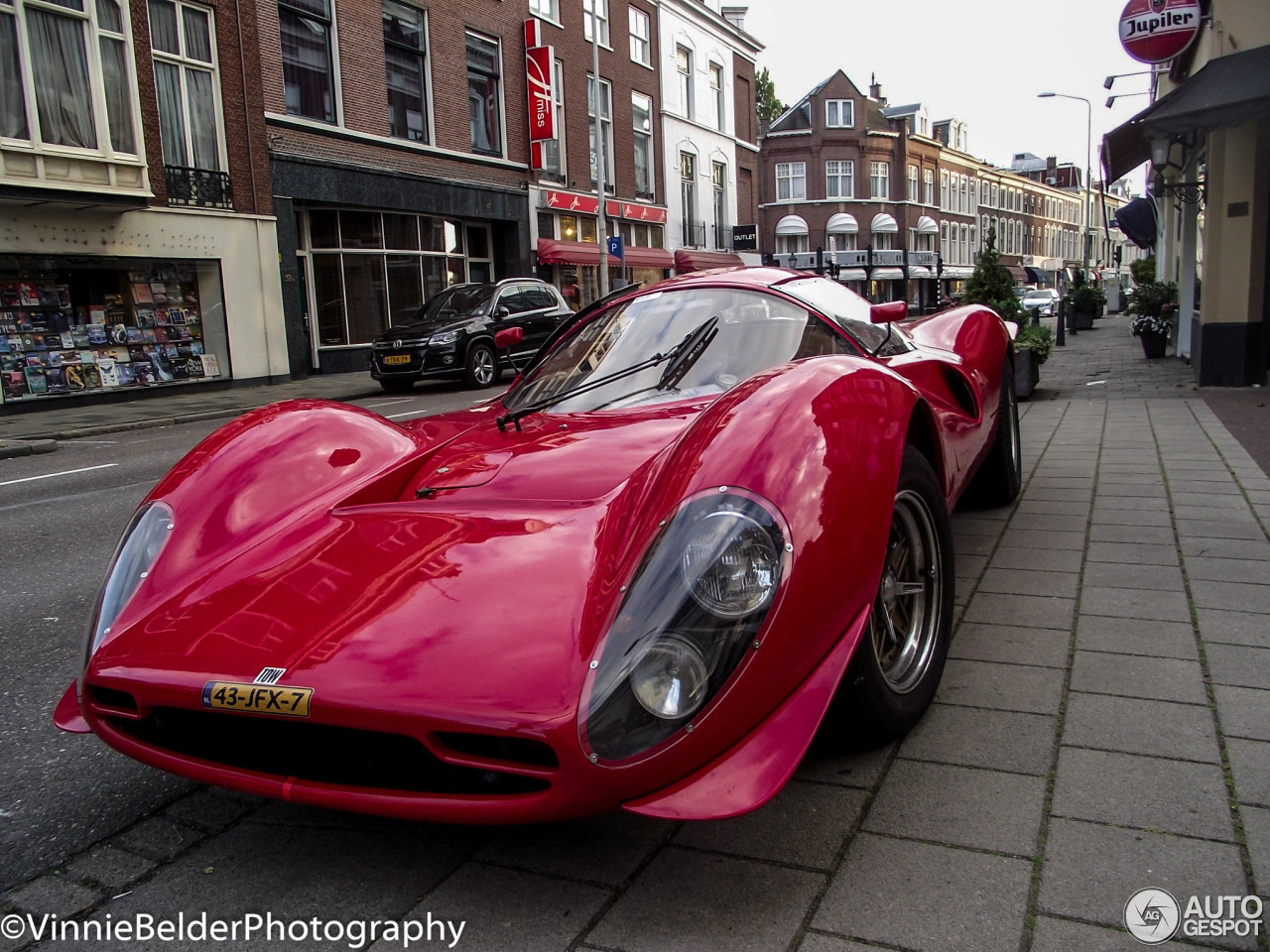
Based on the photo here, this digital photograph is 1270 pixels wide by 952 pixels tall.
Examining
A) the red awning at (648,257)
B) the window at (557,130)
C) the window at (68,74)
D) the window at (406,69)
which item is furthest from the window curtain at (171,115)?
the red awning at (648,257)

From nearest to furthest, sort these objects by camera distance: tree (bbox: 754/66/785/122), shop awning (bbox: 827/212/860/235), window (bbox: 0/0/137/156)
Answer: window (bbox: 0/0/137/156) → shop awning (bbox: 827/212/860/235) → tree (bbox: 754/66/785/122)

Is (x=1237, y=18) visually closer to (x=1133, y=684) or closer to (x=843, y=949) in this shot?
(x=1133, y=684)

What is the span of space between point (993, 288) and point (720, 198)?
2625 cm

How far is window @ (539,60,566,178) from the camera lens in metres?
25.9

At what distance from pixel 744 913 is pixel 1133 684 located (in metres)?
1.57

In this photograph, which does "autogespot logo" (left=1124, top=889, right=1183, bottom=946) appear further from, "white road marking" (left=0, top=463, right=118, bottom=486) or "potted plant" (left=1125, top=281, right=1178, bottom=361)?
"potted plant" (left=1125, top=281, right=1178, bottom=361)

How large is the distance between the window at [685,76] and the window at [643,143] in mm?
2702

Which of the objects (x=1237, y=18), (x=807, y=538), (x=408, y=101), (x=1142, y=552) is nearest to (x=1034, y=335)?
(x=1237, y=18)

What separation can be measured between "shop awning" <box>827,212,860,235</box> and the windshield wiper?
5076 cm

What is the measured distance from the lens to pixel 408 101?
70.0 feet

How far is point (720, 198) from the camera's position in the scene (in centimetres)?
3622

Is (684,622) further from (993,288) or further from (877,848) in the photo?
(993,288)

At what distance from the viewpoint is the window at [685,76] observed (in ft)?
109

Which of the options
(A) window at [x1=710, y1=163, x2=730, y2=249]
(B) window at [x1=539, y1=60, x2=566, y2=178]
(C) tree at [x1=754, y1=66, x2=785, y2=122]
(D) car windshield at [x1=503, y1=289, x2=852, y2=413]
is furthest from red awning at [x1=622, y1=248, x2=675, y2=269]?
(C) tree at [x1=754, y1=66, x2=785, y2=122]
